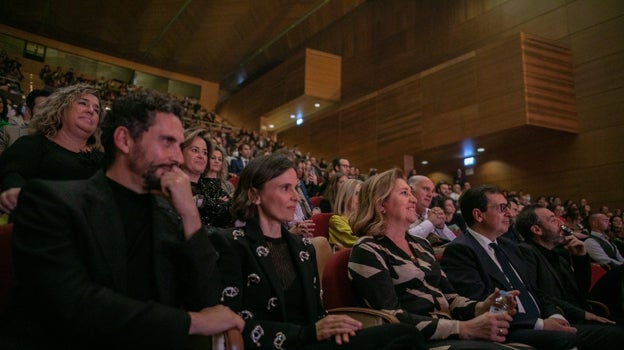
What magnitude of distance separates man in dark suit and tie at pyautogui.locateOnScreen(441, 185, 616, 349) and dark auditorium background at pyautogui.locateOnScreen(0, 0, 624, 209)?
5576 millimetres

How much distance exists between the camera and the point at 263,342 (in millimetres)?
1213

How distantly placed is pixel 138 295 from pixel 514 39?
313 inches

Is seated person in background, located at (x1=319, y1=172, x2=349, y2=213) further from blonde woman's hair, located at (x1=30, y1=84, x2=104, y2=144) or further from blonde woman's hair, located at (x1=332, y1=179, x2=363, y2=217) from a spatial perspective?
blonde woman's hair, located at (x1=30, y1=84, x2=104, y2=144)

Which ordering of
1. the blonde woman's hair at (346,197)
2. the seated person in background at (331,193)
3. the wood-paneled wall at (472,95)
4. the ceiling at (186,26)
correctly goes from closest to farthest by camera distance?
the blonde woman's hair at (346,197)
the seated person in background at (331,193)
the wood-paneled wall at (472,95)
the ceiling at (186,26)

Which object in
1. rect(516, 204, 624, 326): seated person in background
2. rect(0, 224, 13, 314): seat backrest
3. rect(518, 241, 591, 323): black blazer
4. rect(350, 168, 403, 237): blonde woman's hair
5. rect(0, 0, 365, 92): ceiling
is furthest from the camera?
rect(0, 0, 365, 92): ceiling

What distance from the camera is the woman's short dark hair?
1588mm

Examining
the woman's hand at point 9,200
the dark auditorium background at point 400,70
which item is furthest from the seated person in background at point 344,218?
the dark auditorium background at point 400,70

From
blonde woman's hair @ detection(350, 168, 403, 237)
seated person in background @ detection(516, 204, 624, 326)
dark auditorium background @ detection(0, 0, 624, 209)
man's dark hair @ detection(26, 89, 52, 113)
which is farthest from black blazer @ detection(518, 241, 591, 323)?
dark auditorium background @ detection(0, 0, 624, 209)

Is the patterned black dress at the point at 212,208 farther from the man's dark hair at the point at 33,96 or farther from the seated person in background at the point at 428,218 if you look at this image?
the seated person in background at the point at 428,218

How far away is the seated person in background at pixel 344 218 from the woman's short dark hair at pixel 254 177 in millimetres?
901

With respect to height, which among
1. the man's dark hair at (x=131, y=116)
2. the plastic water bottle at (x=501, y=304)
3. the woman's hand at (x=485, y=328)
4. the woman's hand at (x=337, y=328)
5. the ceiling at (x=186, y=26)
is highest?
the ceiling at (x=186, y=26)

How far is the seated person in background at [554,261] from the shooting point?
2.27 metres

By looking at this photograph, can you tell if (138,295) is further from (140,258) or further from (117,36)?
(117,36)

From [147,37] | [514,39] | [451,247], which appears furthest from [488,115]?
[147,37]
